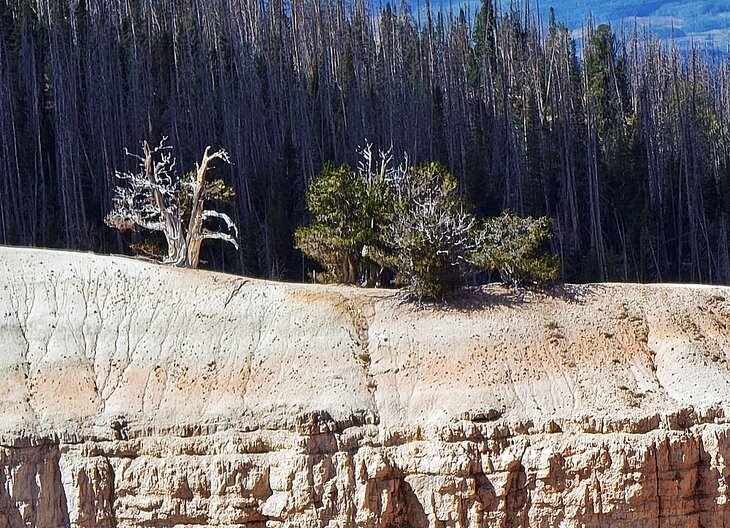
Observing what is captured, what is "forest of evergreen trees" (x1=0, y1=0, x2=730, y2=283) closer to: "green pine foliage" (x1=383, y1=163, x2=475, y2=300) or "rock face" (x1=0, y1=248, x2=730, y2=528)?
"green pine foliage" (x1=383, y1=163, x2=475, y2=300)

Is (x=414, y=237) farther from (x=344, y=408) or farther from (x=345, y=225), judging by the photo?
(x=344, y=408)

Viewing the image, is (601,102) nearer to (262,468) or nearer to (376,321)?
(376,321)

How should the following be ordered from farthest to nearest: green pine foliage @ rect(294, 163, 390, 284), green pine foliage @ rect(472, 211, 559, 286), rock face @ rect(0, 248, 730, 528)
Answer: green pine foliage @ rect(294, 163, 390, 284) < green pine foliage @ rect(472, 211, 559, 286) < rock face @ rect(0, 248, 730, 528)

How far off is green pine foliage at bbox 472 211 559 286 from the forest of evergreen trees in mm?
27081

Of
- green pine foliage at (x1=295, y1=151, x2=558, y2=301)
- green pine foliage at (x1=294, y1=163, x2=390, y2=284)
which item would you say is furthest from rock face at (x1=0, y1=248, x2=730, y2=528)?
green pine foliage at (x1=294, y1=163, x2=390, y2=284)

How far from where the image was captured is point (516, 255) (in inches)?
1276

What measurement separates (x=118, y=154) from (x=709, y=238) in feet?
110

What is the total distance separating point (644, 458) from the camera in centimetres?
2709

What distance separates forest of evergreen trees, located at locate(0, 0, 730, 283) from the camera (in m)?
66.0

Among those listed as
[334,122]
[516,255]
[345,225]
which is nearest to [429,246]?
[516,255]

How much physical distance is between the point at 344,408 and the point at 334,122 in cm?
5072

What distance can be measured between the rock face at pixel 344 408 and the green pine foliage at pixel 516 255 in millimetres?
1340

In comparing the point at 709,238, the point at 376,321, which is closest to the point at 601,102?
the point at 709,238

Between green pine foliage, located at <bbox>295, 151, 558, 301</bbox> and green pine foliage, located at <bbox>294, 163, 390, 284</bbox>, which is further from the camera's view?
green pine foliage, located at <bbox>294, 163, 390, 284</bbox>
